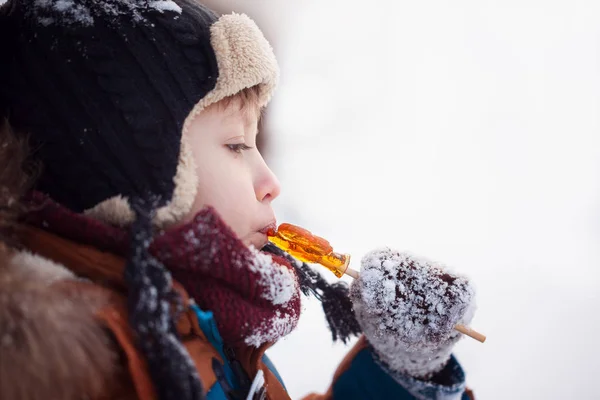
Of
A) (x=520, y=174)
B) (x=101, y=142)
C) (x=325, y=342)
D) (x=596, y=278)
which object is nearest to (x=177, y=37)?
(x=101, y=142)

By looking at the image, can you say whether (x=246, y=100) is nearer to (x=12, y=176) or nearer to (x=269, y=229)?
(x=269, y=229)

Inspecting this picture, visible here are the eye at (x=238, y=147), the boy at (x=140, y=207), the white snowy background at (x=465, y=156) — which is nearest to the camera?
the boy at (x=140, y=207)

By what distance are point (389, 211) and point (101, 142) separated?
1.33 metres

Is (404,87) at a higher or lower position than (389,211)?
higher

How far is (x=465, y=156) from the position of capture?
171 centimetres

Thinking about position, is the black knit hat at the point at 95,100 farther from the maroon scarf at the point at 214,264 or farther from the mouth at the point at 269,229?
the mouth at the point at 269,229

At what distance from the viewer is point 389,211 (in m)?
1.70

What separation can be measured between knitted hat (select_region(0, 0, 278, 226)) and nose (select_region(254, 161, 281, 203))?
0.13 meters

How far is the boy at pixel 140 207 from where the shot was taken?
1.41 ft

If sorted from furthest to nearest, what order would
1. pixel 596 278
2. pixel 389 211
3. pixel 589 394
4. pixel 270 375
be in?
pixel 389 211
pixel 596 278
pixel 589 394
pixel 270 375

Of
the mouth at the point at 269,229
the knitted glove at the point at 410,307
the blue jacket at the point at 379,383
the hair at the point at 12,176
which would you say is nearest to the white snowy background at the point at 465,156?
the blue jacket at the point at 379,383

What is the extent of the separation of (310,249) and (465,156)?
4.04ft

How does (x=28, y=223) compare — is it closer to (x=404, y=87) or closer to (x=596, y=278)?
(x=404, y=87)

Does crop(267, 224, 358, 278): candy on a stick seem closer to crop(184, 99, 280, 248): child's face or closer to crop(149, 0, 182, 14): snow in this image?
crop(184, 99, 280, 248): child's face
